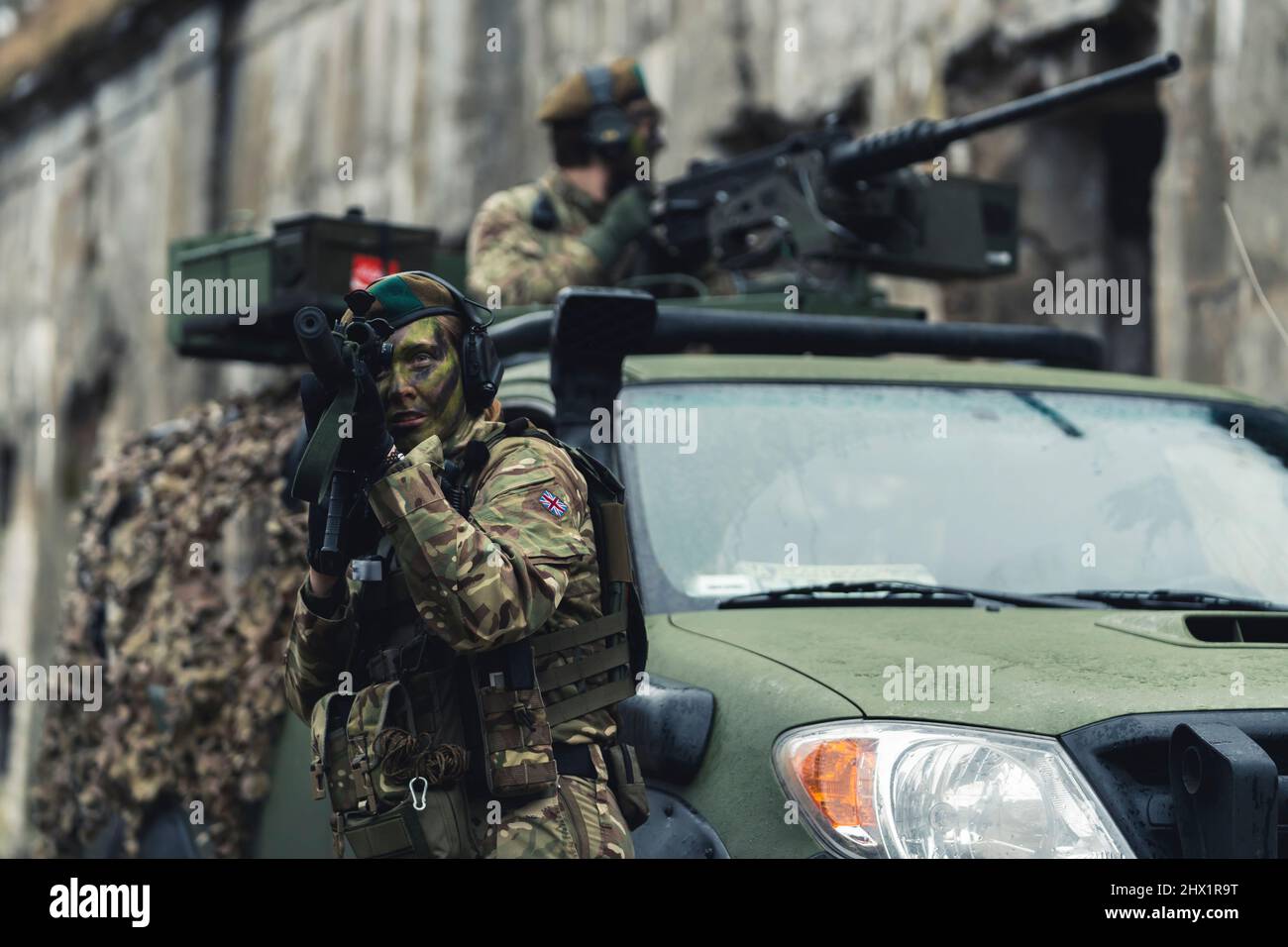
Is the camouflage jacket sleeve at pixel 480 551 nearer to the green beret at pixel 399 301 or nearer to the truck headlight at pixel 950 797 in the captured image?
the green beret at pixel 399 301

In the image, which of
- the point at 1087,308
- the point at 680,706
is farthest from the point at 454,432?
the point at 1087,308

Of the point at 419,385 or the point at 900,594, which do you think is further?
the point at 900,594

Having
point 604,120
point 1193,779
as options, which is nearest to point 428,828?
point 1193,779

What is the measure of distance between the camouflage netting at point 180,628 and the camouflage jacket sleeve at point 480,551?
5.69ft

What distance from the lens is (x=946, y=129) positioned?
16.7 ft

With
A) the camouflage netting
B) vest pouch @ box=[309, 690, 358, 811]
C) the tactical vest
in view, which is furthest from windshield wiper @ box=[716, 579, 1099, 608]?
the camouflage netting

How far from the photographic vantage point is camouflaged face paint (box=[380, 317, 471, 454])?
3.16 metres

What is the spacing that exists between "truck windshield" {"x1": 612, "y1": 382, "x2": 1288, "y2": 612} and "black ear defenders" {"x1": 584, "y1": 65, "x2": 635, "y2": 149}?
83.7 inches

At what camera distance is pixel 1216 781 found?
105 inches

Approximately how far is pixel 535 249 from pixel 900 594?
2.41m

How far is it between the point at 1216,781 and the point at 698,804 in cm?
82

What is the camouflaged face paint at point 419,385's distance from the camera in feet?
10.4

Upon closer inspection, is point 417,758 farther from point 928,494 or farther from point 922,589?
point 928,494
